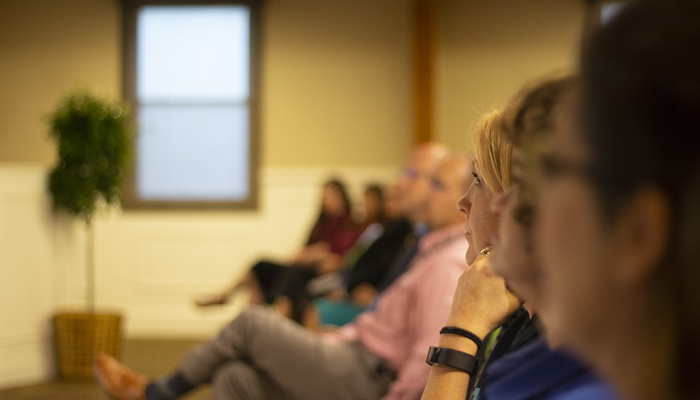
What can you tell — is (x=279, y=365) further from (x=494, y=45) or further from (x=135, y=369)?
(x=494, y=45)

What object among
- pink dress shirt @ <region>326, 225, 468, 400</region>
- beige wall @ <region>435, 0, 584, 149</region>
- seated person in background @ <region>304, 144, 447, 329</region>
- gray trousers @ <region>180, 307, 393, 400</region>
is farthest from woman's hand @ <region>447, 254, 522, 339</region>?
beige wall @ <region>435, 0, 584, 149</region>

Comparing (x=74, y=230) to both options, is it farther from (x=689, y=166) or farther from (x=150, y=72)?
(x=689, y=166)

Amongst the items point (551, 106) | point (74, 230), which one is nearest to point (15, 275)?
point (74, 230)

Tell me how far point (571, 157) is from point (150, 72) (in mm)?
6753

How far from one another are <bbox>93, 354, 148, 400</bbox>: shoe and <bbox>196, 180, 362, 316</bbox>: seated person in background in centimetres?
165

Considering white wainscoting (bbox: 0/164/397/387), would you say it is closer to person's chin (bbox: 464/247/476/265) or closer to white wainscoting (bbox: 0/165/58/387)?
white wainscoting (bbox: 0/165/58/387)

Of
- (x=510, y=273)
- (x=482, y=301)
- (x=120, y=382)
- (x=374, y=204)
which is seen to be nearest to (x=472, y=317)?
(x=482, y=301)

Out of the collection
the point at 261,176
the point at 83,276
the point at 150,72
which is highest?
the point at 150,72

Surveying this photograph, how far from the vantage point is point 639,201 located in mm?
462

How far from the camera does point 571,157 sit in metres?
0.51

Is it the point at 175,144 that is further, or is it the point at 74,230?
the point at 175,144

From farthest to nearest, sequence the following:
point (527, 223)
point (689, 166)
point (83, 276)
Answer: point (83, 276) < point (527, 223) < point (689, 166)

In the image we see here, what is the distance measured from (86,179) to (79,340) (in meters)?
0.92

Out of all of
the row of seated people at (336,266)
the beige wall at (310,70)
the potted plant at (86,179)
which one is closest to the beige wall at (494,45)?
the beige wall at (310,70)
